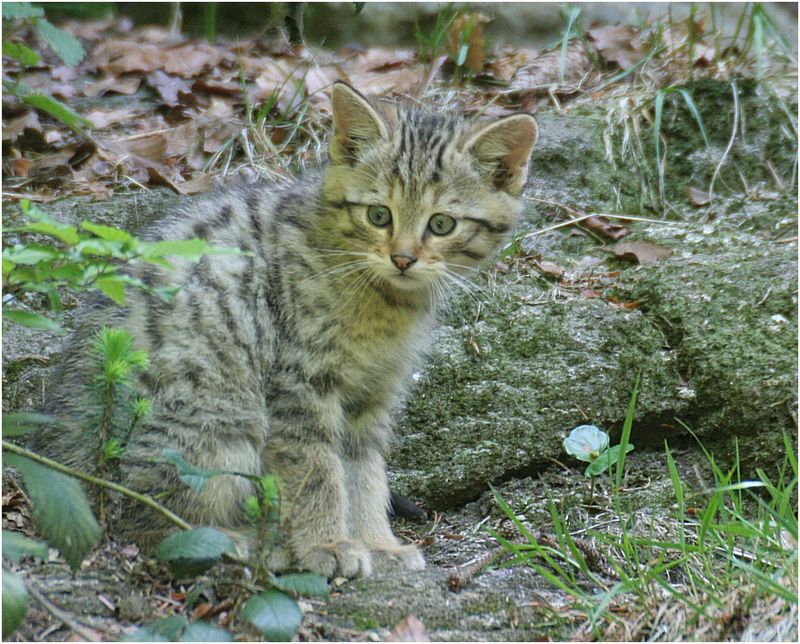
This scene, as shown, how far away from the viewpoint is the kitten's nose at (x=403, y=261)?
3.64 meters

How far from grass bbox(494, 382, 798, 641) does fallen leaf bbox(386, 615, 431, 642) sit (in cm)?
49

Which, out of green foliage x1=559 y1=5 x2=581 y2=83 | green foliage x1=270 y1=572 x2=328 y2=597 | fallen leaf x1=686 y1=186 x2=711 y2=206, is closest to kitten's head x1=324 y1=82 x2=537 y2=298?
green foliage x1=270 y1=572 x2=328 y2=597

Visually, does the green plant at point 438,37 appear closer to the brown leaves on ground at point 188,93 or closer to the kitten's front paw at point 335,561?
the brown leaves on ground at point 188,93

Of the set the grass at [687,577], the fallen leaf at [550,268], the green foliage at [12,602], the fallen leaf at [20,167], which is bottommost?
the grass at [687,577]

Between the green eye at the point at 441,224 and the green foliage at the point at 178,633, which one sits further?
the green eye at the point at 441,224

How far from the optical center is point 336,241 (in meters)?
3.85

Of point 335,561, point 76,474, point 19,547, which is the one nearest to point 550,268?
point 335,561

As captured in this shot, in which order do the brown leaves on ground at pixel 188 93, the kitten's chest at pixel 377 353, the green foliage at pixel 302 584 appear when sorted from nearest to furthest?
the green foliage at pixel 302 584, the kitten's chest at pixel 377 353, the brown leaves on ground at pixel 188 93

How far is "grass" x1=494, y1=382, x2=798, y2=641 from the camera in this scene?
9.45 feet

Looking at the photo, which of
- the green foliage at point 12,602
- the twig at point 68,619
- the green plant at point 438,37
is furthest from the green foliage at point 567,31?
the green foliage at point 12,602

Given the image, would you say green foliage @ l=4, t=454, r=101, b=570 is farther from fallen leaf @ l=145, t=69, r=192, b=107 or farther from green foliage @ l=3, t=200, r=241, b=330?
fallen leaf @ l=145, t=69, r=192, b=107

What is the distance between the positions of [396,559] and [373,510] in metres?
0.31

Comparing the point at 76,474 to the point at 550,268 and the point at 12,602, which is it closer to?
the point at 12,602

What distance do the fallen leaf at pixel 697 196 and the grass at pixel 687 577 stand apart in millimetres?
2617
